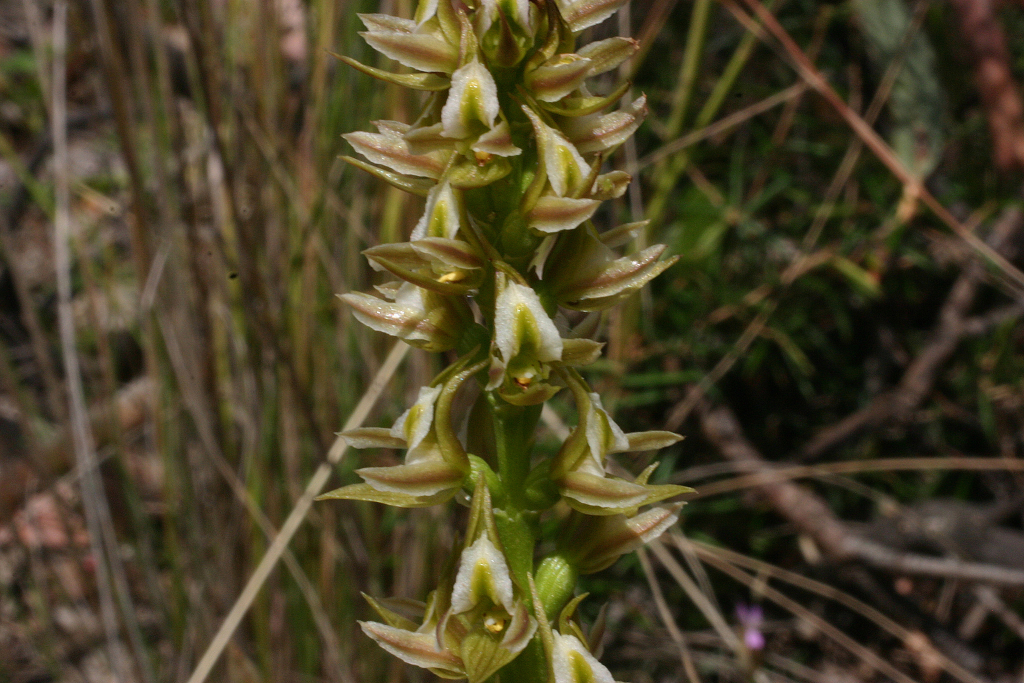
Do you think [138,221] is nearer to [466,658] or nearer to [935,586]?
[466,658]

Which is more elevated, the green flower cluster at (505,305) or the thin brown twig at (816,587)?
the green flower cluster at (505,305)

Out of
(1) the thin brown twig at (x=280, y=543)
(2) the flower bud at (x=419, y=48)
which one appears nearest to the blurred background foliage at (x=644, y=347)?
(1) the thin brown twig at (x=280, y=543)

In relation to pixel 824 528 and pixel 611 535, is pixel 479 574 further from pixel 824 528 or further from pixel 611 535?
pixel 824 528

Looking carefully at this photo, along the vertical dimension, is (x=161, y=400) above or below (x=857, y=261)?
below

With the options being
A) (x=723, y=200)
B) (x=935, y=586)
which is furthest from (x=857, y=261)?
(x=935, y=586)

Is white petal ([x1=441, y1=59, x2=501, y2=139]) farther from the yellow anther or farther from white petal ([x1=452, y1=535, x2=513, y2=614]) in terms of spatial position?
white petal ([x1=452, y1=535, x2=513, y2=614])

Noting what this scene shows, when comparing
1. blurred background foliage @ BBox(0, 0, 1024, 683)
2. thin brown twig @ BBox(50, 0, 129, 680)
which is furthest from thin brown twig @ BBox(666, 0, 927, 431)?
thin brown twig @ BBox(50, 0, 129, 680)

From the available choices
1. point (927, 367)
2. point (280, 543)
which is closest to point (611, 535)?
point (280, 543)

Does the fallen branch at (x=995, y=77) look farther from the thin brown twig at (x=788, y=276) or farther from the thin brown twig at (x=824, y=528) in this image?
the thin brown twig at (x=824, y=528)
